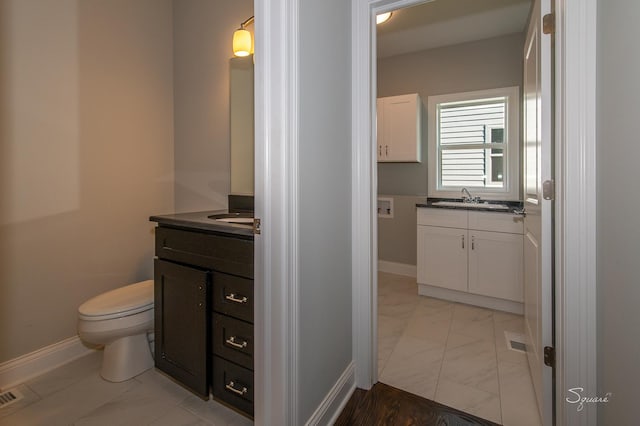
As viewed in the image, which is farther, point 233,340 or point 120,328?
point 120,328

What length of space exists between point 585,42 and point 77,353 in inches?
121

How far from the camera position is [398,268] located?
3.95m

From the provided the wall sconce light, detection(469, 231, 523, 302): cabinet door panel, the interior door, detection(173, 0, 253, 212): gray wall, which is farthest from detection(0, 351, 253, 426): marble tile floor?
detection(469, 231, 523, 302): cabinet door panel

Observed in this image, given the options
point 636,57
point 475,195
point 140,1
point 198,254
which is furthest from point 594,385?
point 140,1

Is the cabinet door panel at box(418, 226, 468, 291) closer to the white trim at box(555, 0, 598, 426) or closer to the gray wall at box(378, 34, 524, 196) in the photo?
the gray wall at box(378, 34, 524, 196)

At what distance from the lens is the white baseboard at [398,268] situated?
3.85 m

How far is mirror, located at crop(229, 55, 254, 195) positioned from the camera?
7.10ft

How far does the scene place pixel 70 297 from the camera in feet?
6.61

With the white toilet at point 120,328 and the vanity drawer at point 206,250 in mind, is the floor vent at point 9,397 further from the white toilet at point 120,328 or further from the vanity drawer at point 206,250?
the vanity drawer at point 206,250

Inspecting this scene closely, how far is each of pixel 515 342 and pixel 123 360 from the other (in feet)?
8.40

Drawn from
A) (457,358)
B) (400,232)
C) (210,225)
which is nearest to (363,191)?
(210,225)

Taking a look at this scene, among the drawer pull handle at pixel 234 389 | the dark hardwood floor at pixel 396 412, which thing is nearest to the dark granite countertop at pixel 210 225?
the drawer pull handle at pixel 234 389

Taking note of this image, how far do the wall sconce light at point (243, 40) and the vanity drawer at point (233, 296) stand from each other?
1476 millimetres

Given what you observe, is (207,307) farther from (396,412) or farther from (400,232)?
(400,232)
